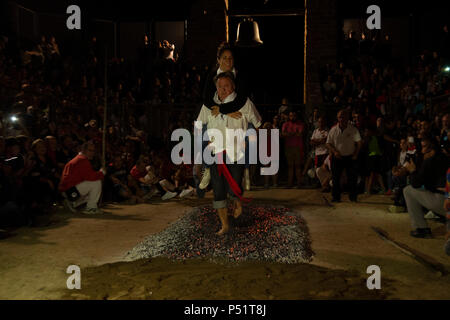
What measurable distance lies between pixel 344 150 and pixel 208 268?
16.2 feet

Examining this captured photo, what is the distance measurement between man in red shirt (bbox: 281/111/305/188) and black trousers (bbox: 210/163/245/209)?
16.9ft

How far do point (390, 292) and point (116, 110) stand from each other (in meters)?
9.91

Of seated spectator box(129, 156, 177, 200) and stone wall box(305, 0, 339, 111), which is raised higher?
stone wall box(305, 0, 339, 111)

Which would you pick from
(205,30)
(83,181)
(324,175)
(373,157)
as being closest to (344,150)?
(373,157)

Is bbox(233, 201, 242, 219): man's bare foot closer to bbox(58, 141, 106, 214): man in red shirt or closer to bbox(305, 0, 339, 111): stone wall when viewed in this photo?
bbox(58, 141, 106, 214): man in red shirt

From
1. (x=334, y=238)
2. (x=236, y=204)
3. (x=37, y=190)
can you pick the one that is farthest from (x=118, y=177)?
(x=334, y=238)

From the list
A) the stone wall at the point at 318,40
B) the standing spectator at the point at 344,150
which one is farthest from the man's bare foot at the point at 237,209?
the stone wall at the point at 318,40

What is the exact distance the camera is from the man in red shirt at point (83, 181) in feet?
25.6

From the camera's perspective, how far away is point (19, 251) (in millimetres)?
5277

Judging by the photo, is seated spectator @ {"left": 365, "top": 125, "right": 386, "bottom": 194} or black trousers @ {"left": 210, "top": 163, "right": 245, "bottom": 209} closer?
black trousers @ {"left": 210, "top": 163, "right": 245, "bottom": 209}

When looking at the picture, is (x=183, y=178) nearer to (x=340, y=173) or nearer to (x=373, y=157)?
(x=340, y=173)

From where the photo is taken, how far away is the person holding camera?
5.68 m

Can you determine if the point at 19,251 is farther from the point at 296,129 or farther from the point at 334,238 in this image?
the point at 296,129

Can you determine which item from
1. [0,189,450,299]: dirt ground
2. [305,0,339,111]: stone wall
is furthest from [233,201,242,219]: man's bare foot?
[305,0,339,111]: stone wall
